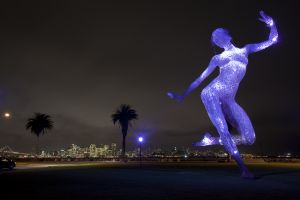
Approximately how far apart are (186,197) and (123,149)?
6594cm

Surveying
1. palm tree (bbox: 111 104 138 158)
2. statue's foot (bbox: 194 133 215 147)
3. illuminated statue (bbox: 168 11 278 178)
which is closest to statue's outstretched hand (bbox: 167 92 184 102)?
illuminated statue (bbox: 168 11 278 178)

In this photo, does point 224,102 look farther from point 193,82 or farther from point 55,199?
point 55,199

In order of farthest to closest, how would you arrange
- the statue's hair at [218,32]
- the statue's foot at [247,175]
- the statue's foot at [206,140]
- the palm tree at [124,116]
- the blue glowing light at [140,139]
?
the palm tree at [124,116], the blue glowing light at [140,139], the statue's foot at [206,140], the statue's hair at [218,32], the statue's foot at [247,175]

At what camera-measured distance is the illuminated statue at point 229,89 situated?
1897cm

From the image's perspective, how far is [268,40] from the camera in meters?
19.0

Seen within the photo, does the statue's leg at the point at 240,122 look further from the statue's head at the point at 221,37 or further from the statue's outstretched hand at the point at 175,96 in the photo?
the statue's head at the point at 221,37

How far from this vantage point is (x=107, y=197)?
11.2m

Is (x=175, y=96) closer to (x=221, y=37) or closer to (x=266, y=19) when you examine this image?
(x=221, y=37)

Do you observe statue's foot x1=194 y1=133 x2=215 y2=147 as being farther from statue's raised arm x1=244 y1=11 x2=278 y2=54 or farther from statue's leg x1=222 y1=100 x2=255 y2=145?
statue's raised arm x1=244 y1=11 x2=278 y2=54

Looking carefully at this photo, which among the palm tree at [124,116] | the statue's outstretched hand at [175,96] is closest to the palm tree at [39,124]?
the palm tree at [124,116]

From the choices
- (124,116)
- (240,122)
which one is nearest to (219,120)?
(240,122)

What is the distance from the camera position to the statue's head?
19.4m

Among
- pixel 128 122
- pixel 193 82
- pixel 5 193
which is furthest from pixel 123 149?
pixel 5 193

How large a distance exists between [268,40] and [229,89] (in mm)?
2899
